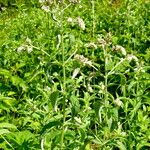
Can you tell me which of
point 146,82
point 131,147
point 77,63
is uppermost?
point 77,63

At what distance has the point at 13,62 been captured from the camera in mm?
6277

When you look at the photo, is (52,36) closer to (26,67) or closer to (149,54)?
(26,67)

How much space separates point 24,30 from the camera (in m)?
7.43

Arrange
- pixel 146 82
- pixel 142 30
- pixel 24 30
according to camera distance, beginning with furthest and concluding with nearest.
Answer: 1. pixel 24 30
2. pixel 142 30
3. pixel 146 82

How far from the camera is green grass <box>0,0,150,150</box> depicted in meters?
3.49

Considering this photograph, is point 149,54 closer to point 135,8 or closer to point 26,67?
point 26,67

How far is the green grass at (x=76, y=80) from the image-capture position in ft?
11.4

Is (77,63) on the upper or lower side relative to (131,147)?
upper

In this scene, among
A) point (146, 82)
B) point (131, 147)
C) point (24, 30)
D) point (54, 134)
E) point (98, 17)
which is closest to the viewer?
point (54, 134)

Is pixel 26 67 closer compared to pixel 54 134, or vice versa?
pixel 54 134

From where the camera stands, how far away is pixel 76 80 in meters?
4.18

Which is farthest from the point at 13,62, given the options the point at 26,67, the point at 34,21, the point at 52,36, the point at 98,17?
the point at 98,17

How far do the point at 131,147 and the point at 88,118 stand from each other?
0.58m

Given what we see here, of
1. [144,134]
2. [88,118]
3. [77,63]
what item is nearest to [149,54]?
[144,134]
